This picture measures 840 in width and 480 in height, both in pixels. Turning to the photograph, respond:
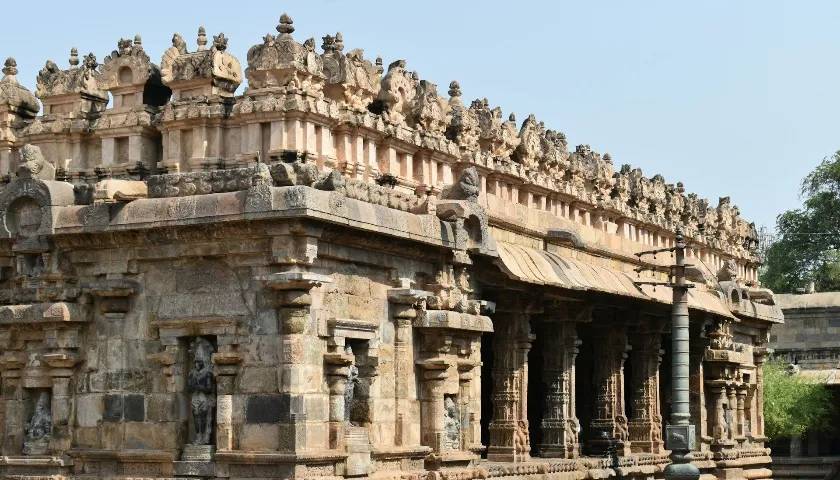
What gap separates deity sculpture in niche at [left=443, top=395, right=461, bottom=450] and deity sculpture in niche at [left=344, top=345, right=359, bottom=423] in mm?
1960

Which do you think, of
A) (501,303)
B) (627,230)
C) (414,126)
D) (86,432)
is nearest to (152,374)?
(86,432)

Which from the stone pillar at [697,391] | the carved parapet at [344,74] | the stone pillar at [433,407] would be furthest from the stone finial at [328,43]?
the stone pillar at [697,391]

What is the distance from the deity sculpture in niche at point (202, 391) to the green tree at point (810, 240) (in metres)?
45.3

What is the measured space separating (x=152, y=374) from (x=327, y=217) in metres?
2.98

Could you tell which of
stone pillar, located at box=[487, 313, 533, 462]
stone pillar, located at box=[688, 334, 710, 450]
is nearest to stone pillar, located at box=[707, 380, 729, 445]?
stone pillar, located at box=[688, 334, 710, 450]

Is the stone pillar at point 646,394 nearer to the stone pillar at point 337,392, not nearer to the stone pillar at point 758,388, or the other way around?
the stone pillar at point 758,388

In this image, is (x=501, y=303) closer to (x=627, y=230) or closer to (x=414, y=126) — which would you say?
(x=414, y=126)

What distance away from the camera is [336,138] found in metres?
18.5

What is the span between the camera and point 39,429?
18.4 meters

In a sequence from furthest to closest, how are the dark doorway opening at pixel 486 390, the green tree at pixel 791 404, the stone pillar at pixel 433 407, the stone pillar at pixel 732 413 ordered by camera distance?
the green tree at pixel 791 404
the stone pillar at pixel 732 413
the dark doorway opening at pixel 486 390
the stone pillar at pixel 433 407

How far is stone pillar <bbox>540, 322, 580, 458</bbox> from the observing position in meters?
24.2

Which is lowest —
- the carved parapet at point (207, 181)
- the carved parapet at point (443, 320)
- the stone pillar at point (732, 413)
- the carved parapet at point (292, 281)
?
the stone pillar at point (732, 413)

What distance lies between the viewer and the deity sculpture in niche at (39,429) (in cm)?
1825

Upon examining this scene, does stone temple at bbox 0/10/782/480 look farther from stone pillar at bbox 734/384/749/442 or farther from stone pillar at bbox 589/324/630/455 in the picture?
stone pillar at bbox 734/384/749/442
